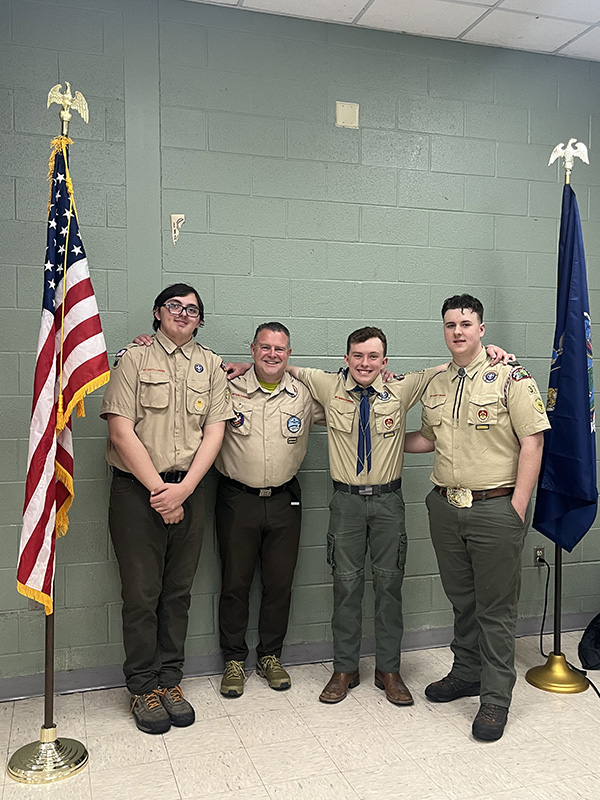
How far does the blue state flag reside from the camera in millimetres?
3611

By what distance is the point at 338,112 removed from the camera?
154 inches

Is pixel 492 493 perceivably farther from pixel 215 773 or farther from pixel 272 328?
pixel 215 773

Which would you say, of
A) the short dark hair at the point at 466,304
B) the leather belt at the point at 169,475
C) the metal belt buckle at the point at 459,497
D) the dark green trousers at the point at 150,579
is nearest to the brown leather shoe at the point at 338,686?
the dark green trousers at the point at 150,579

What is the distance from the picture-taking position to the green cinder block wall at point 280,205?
137 inches

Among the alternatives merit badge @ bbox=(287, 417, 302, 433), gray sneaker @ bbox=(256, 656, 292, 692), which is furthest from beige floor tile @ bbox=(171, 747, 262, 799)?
merit badge @ bbox=(287, 417, 302, 433)

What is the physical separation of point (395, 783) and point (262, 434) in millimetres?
1583

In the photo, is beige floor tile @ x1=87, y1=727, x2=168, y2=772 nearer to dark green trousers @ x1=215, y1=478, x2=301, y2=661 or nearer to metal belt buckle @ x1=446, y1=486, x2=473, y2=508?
dark green trousers @ x1=215, y1=478, x2=301, y2=661

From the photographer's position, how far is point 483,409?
10.7 feet

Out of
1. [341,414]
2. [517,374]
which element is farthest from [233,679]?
[517,374]

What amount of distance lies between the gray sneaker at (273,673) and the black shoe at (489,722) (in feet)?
3.06

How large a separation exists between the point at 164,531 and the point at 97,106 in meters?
2.04

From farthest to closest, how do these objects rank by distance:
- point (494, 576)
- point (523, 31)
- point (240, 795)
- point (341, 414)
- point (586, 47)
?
point (586, 47) → point (523, 31) → point (341, 414) → point (494, 576) → point (240, 795)

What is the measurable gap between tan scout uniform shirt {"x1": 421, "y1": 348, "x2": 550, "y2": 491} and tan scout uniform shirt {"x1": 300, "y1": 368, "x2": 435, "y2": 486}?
0.80 ft

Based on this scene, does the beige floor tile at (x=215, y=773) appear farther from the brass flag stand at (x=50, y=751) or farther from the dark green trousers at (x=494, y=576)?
the dark green trousers at (x=494, y=576)
